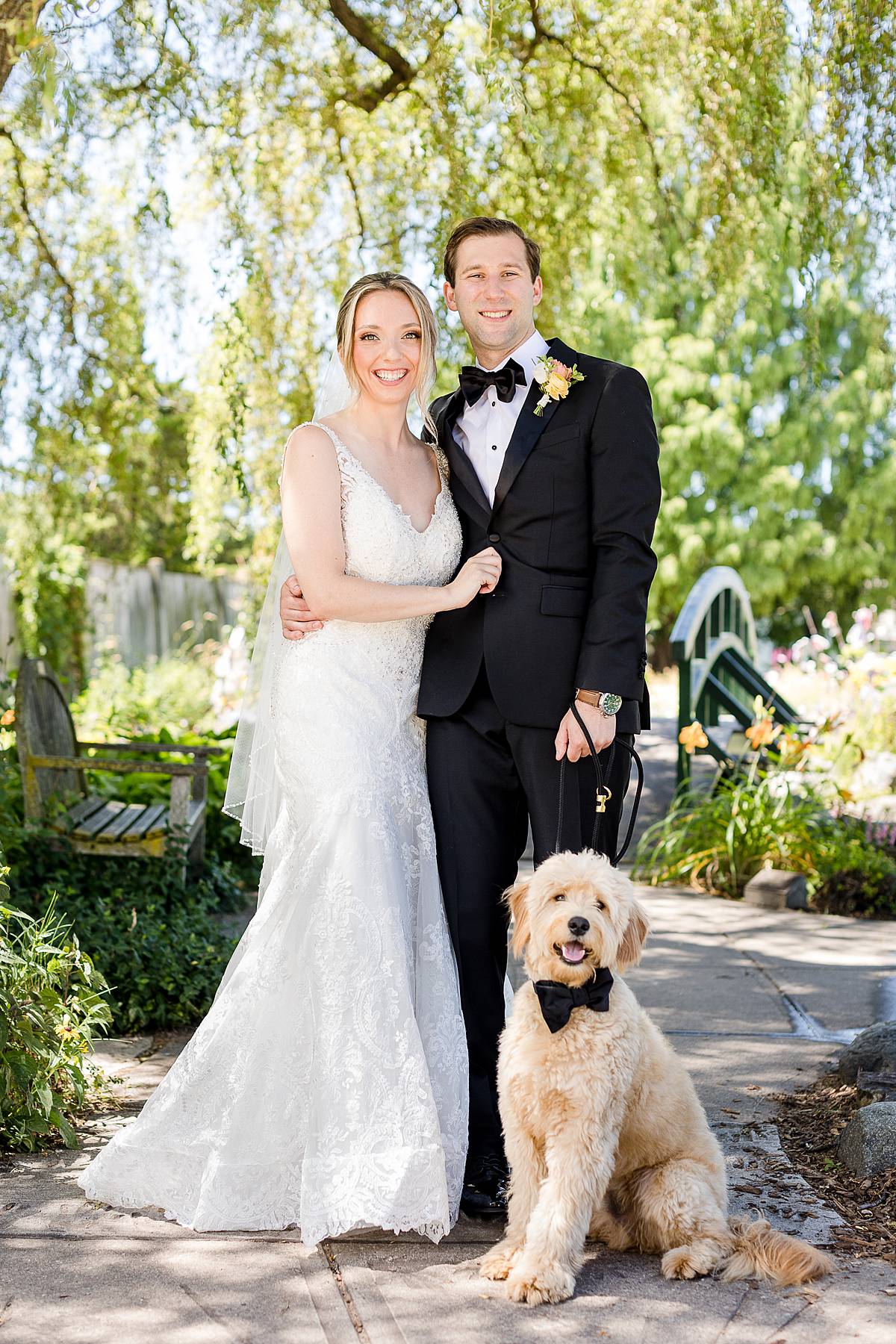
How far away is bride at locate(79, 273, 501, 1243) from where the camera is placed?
2992mm

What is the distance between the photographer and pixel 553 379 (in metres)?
3.17

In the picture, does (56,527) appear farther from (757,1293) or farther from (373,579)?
(757,1293)

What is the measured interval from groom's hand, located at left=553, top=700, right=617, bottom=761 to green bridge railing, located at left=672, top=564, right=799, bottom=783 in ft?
15.3

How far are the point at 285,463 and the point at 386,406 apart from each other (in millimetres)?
306

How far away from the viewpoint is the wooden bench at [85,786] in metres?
5.48

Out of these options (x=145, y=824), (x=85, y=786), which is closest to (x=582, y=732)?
(x=145, y=824)

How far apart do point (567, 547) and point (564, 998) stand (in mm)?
1083

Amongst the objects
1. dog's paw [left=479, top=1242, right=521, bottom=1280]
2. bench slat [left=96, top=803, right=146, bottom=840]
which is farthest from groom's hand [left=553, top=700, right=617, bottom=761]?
bench slat [left=96, top=803, right=146, bottom=840]

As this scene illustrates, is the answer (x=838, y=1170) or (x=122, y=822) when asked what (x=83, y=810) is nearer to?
(x=122, y=822)

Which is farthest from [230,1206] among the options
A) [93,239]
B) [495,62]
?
[93,239]

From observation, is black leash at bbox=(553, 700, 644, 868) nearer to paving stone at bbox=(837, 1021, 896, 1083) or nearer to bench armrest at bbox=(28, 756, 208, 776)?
paving stone at bbox=(837, 1021, 896, 1083)

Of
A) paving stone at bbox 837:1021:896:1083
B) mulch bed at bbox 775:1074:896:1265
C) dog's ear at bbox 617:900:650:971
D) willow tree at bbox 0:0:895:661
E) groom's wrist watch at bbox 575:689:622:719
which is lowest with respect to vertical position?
mulch bed at bbox 775:1074:896:1265

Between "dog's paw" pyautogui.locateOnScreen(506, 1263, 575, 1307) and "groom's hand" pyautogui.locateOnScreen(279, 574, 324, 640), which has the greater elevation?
"groom's hand" pyautogui.locateOnScreen(279, 574, 324, 640)

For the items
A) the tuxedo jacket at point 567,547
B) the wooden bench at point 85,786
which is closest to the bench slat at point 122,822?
the wooden bench at point 85,786
